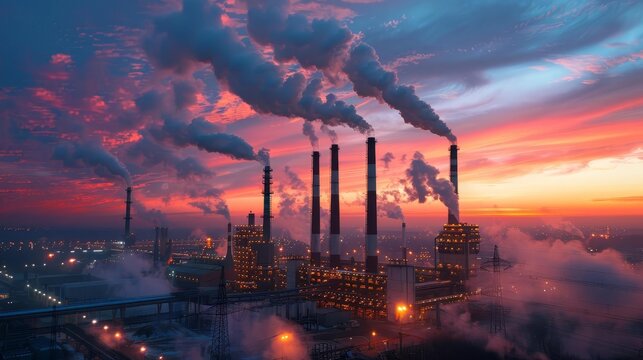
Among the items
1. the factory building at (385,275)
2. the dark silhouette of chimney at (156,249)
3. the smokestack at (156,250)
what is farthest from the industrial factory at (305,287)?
the dark silhouette of chimney at (156,249)

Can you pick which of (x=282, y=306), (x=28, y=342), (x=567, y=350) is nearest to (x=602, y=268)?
(x=567, y=350)

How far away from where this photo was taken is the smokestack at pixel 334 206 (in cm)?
6712

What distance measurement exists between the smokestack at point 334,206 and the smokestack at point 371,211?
31.0 feet

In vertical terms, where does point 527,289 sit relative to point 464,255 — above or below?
below

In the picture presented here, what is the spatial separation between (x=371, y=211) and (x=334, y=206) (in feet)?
34.2

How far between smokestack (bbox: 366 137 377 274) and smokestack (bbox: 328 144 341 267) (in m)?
9.46

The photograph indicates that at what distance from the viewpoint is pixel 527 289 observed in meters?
75.9

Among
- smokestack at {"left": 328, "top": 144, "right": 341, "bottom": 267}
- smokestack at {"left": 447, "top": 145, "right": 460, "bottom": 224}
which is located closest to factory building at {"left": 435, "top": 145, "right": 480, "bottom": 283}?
smokestack at {"left": 447, "top": 145, "right": 460, "bottom": 224}

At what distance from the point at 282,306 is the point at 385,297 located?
12.4 meters

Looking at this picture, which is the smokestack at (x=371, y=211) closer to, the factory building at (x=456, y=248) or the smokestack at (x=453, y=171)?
the factory building at (x=456, y=248)

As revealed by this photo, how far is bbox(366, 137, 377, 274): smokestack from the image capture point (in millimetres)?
57688

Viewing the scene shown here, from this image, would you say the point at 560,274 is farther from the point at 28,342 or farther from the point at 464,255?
the point at 28,342

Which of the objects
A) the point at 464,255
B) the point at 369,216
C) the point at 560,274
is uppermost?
the point at 369,216

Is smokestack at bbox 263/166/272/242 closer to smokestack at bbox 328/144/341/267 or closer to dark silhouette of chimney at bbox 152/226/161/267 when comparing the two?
smokestack at bbox 328/144/341/267
